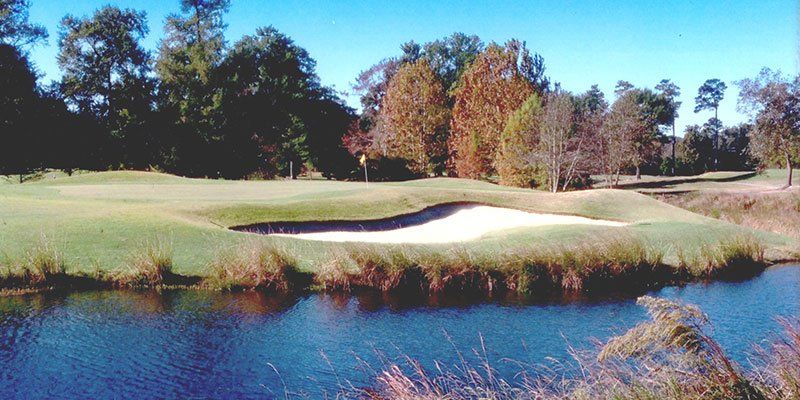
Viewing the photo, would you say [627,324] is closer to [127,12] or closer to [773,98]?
[773,98]

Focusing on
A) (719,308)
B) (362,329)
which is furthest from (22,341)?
(719,308)

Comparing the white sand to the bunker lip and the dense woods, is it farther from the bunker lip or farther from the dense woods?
the dense woods

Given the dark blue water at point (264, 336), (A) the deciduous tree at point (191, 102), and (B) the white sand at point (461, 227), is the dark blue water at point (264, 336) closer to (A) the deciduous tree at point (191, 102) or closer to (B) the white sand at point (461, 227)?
(B) the white sand at point (461, 227)

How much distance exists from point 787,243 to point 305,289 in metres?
18.9

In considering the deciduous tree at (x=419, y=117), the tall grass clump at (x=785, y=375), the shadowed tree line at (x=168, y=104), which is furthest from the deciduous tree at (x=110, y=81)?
the tall grass clump at (x=785, y=375)

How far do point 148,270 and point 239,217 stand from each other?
19.9 ft

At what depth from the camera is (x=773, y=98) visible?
172 ft

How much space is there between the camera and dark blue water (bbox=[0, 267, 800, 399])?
32.5 ft

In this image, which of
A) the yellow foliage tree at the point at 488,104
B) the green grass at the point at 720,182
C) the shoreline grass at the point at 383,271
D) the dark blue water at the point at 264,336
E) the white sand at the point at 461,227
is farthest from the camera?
the green grass at the point at 720,182

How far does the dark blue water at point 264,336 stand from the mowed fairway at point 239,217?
2.71 metres

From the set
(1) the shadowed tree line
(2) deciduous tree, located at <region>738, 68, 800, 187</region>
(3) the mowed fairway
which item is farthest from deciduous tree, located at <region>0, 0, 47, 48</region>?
(2) deciduous tree, located at <region>738, 68, 800, 187</region>

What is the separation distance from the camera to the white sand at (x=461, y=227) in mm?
21344

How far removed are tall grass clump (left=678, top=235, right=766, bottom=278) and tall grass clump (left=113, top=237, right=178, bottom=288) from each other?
14.5 m

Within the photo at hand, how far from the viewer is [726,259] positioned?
20.5m
